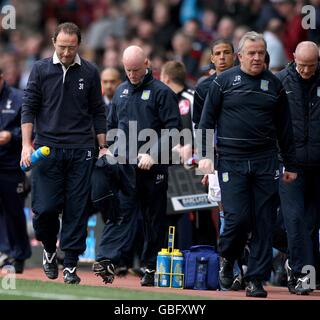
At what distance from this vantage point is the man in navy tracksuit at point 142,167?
13.8 metres

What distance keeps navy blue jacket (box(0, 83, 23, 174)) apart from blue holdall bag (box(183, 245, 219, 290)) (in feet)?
10.2

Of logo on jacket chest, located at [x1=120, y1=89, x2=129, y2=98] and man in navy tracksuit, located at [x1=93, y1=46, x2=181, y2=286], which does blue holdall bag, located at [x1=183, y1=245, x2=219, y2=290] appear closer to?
man in navy tracksuit, located at [x1=93, y1=46, x2=181, y2=286]

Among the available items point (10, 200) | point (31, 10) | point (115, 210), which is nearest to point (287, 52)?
point (10, 200)

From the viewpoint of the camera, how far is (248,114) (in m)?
12.7

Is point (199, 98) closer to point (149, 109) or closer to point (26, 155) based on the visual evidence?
point (149, 109)

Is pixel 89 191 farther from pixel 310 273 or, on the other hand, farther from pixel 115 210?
pixel 310 273

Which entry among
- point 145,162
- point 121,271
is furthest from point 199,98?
point 121,271

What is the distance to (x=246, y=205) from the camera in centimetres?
1277

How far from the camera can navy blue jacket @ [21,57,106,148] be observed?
13.3 m

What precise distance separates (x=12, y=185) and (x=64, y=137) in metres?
3.09

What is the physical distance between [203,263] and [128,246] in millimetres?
878

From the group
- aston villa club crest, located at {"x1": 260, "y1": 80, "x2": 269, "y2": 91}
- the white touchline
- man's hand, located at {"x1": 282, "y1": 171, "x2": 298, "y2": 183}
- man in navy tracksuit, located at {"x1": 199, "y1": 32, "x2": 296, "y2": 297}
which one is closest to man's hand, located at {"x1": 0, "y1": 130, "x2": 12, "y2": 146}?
the white touchline

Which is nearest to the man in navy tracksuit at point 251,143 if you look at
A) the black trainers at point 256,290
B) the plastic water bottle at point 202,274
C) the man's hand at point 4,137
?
the black trainers at point 256,290

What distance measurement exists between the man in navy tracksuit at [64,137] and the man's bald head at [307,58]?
2.16 meters
